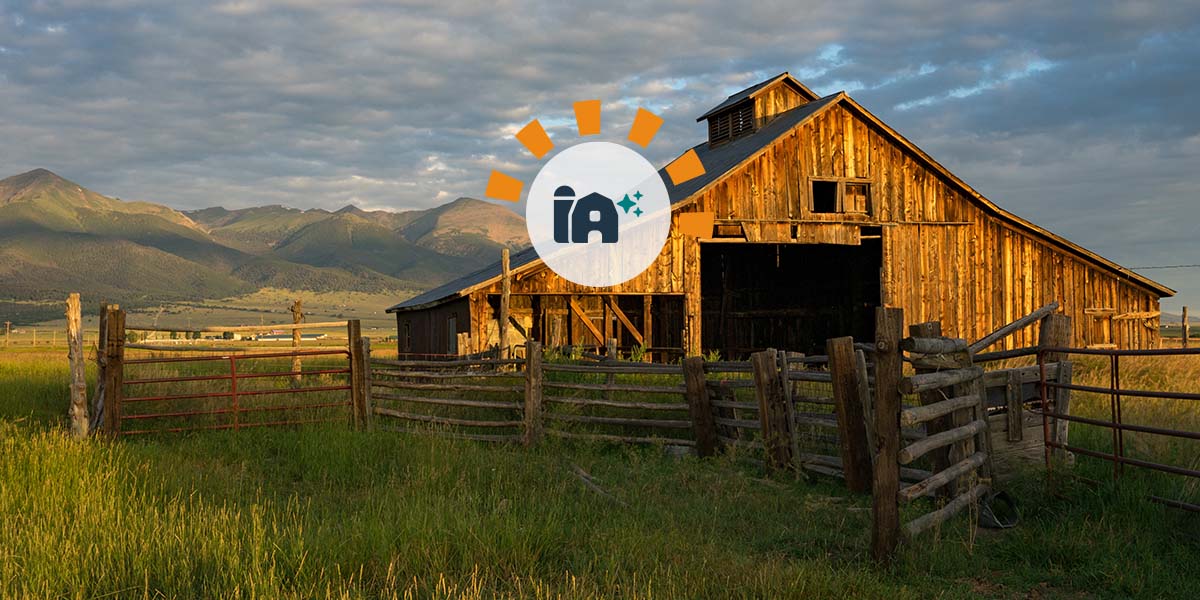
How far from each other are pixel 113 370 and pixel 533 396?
21.7 feet

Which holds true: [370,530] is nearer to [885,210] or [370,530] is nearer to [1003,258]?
[885,210]

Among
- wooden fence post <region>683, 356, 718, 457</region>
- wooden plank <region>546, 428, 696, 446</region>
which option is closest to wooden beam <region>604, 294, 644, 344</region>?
wooden plank <region>546, 428, 696, 446</region>

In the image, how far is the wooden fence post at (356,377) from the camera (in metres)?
15.4

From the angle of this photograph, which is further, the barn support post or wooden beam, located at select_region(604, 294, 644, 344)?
wooden beam, located at select_region(604, 294, 644, 344)

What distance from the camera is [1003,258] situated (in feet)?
85.9

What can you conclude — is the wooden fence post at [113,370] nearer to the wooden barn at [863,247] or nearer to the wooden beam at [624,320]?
the wooden barn at [863,247]

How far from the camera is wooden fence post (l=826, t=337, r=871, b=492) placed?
8578mm

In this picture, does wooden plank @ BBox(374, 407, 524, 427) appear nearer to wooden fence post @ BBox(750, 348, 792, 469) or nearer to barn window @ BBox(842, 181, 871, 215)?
wooden fence post @ BBox(750, 348, 792, 469)

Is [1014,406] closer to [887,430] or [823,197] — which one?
[887,430]

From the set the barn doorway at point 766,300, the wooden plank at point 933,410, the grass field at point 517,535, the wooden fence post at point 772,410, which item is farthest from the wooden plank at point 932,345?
the barn doorway at point 766,300

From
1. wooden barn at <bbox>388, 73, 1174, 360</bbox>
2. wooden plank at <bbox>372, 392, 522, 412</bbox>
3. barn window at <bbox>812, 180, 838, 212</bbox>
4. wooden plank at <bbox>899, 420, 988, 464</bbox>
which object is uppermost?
barn window at <bbox>812, 180, 838, 212</bbox>

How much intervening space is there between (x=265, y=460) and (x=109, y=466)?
8.48ft

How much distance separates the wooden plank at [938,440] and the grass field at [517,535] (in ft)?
2.50

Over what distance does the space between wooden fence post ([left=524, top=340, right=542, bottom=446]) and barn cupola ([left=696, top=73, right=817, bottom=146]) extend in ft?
63.1
